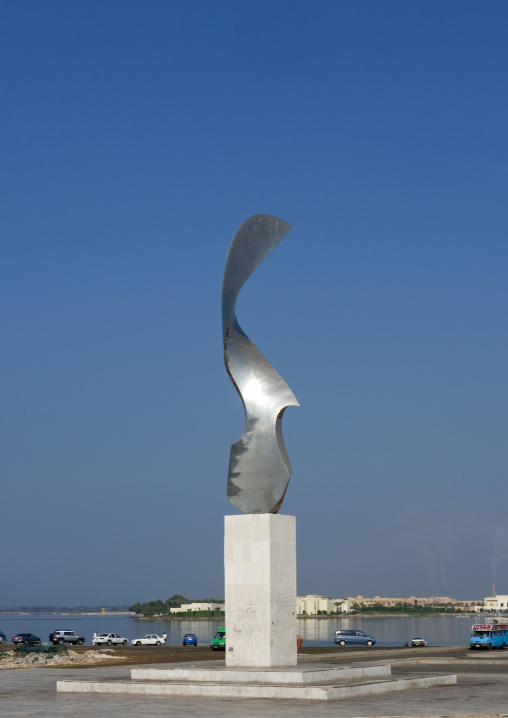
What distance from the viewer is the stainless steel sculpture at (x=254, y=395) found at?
88.9 feet

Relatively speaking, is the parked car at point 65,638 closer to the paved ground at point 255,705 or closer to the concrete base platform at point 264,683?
the paved ground at point 255,705

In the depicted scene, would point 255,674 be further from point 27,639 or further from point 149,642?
point 149,642

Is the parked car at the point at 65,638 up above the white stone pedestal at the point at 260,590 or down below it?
below

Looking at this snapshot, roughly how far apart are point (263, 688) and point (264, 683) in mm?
1058

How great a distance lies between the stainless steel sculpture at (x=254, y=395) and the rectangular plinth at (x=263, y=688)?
5.35m

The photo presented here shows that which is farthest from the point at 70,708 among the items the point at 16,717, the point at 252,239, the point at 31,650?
the point at 31,650

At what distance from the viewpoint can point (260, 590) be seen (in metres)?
26.0

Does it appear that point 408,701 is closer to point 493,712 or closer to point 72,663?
point 493,712

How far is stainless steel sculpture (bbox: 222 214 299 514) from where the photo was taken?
27109 mm

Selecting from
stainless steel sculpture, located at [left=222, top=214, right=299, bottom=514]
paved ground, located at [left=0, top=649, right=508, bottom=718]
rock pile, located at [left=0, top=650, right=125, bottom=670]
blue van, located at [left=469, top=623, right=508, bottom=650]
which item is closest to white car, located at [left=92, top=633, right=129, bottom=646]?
rock pile, located at [left=0, top=650, right=125, bottom=670]

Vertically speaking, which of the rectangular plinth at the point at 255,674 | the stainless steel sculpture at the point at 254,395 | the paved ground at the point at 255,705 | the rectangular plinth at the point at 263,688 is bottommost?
the paved ground at the point at 255,705

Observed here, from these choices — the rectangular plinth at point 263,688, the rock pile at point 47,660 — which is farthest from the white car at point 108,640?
the rectangular plinth at point 263,688

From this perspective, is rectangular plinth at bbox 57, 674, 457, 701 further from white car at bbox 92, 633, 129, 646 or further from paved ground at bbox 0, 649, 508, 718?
white car at bbox 92, 633, 129, 646

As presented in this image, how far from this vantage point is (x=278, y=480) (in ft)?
88.4
